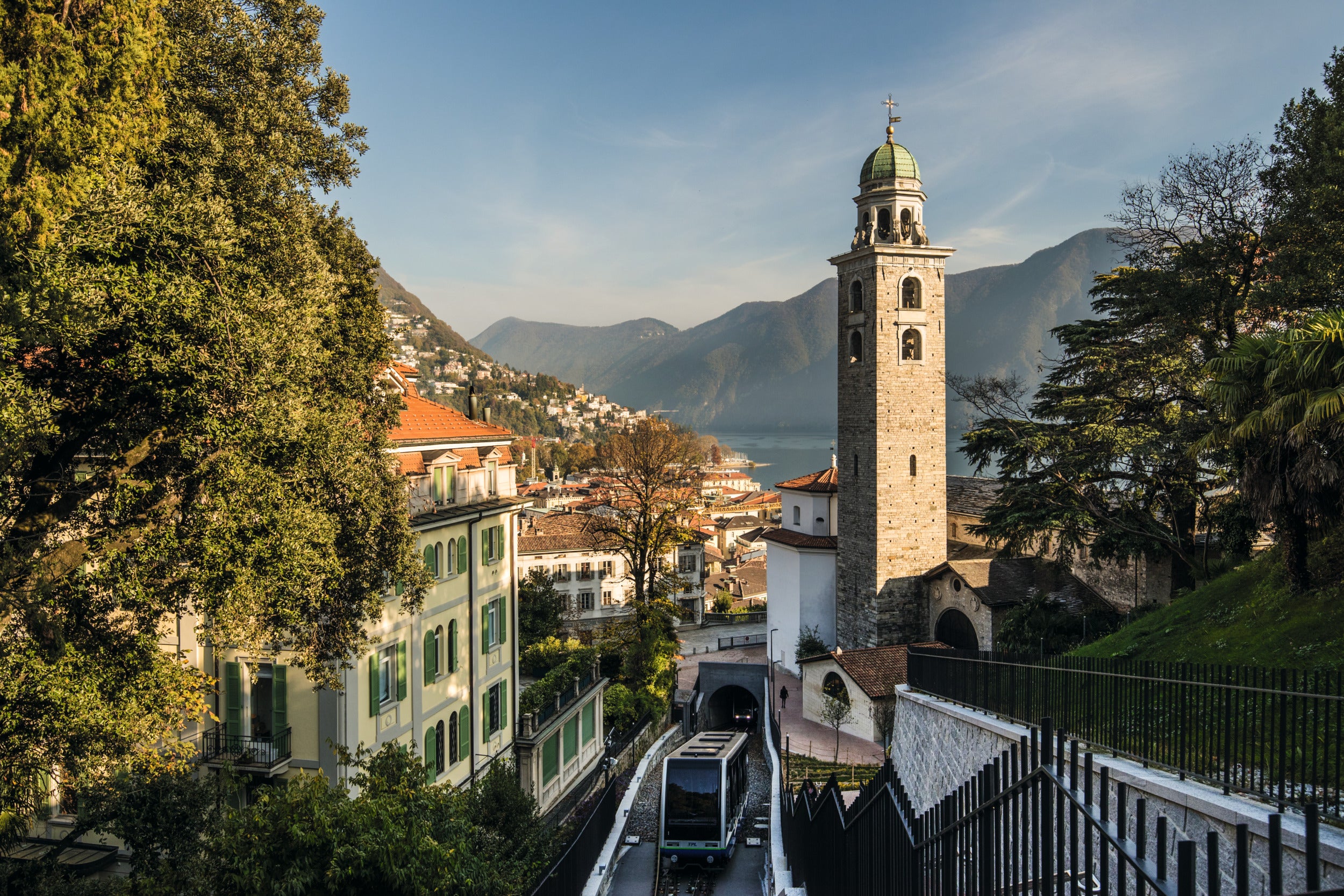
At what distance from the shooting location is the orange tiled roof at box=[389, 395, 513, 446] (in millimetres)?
15469

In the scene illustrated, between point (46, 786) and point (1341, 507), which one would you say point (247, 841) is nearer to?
point (46, 786)

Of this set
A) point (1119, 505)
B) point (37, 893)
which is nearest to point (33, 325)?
point (37, 893)

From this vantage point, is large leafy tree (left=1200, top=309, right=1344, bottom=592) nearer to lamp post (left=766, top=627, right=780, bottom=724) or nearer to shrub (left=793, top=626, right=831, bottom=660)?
lamp post (left=766, top=627, right=780, bottom=724)

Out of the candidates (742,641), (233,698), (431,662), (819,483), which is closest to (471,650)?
(431,662)

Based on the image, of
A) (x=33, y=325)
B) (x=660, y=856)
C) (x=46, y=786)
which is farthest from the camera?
(x=660, y=856)

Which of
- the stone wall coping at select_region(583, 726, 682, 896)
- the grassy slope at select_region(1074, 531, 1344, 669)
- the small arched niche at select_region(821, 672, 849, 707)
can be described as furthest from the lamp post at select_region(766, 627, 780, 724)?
the grassy slope at select_region(1074, 531, 1344, 669)

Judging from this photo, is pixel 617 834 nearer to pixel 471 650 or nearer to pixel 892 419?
pixel 471 650

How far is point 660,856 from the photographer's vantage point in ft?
55.5

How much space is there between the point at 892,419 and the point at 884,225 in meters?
7.63

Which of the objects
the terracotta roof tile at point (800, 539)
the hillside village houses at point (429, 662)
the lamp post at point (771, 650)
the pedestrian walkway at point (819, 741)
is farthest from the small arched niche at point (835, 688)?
the hillside village houses at point (429, 662)

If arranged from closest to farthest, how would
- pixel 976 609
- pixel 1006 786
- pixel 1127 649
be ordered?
pixel 1006 786, pixel 1127 649, pixel 976 609

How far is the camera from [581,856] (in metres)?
13.3

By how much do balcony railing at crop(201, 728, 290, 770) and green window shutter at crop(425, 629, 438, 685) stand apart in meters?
3.05

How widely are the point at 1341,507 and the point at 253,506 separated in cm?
1169
